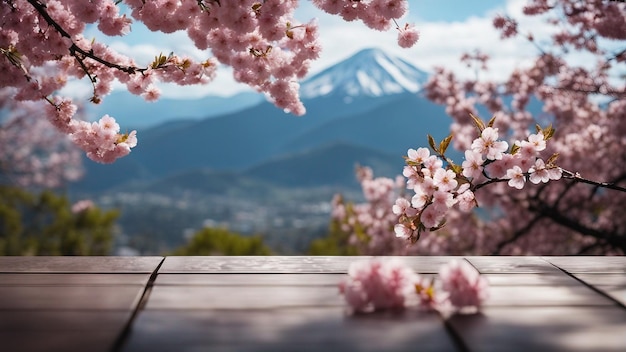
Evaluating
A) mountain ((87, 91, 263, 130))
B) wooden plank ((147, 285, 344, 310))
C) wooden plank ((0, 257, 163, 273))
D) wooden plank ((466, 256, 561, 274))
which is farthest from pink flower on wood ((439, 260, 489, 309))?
mountain ((87, 91, 263, 130))

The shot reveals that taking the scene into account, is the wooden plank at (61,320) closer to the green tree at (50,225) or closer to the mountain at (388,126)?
the green tree at (50,225)

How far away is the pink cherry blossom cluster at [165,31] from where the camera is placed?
289 cm

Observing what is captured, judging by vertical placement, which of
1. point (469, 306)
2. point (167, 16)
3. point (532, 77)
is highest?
point (532, 77)

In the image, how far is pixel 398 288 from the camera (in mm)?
1710

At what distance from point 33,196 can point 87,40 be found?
13.0 m

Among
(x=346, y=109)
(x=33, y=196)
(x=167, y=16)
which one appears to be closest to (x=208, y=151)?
(x=346, y=109)

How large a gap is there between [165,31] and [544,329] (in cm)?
214

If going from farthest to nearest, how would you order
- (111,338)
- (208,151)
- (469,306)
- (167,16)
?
(208,151), (167,16), (469,306), (111,338)

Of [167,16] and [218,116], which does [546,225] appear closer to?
[167,16]

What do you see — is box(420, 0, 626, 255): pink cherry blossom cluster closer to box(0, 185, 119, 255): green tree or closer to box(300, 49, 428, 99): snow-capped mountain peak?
box(0, 185, 119, 255): green tree

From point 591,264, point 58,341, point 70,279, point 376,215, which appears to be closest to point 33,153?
point 376,215

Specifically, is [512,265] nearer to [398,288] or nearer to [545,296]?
[545,296]

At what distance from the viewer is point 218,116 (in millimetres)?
79562

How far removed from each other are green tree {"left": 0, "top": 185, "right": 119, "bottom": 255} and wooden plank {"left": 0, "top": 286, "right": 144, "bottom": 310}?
A: 13323mm
